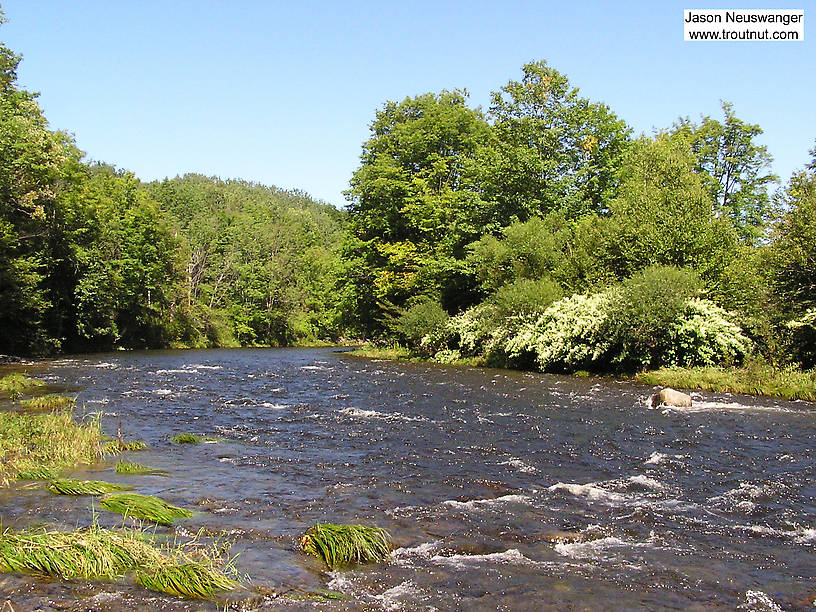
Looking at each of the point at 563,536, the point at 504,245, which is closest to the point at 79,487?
the point at 563,536

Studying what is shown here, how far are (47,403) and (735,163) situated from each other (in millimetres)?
48356

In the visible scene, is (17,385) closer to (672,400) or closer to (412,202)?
(672,400)

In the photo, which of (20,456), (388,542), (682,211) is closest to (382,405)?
(20,456)

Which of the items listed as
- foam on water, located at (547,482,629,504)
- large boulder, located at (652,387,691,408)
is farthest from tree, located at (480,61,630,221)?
foam on water, located at (547,482,629,504)

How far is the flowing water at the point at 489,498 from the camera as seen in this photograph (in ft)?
25.1

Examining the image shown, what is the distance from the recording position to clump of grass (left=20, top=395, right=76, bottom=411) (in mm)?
19266

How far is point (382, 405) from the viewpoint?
22.4 meters

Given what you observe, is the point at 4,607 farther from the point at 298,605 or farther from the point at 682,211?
the point at 682,211

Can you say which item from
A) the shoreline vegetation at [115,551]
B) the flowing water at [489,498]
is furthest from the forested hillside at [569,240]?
the shoreline vegetation at [115,551]

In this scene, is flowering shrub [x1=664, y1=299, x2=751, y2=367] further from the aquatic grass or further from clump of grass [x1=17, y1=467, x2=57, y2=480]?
the aquatic grass

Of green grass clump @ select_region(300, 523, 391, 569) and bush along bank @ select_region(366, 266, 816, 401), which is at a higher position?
bush along bank @ select_region(366, 266, 816, 401)

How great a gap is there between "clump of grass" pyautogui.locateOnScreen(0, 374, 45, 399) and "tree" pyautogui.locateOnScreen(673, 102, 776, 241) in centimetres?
4478

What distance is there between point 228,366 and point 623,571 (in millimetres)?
33466

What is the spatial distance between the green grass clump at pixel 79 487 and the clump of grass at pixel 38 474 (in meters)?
0.70
